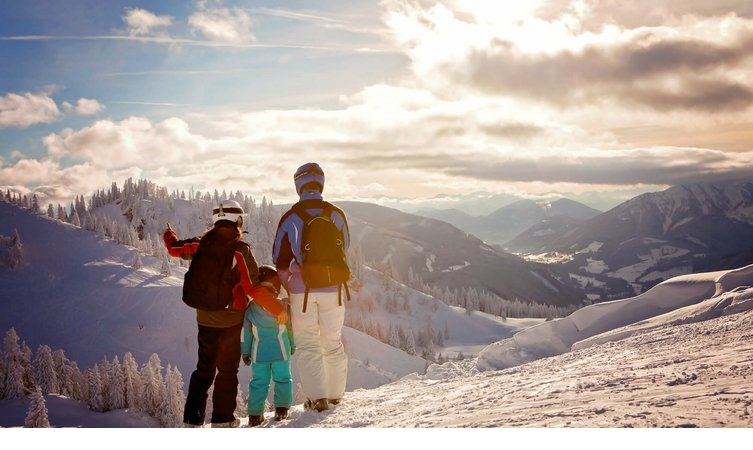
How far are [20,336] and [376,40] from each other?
86.0 m

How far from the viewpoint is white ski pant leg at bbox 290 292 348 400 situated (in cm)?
802

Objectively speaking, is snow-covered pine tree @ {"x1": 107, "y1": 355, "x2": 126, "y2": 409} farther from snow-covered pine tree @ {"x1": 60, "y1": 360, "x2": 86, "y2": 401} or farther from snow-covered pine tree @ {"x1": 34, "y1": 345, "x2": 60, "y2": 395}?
snow-covered pine tree @ {"x1": 34, "y1": 345, "x2": 60, "y2": 395}

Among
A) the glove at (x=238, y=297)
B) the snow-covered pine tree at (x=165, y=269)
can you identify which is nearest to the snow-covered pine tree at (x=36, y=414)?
the glove at (x=238, y=297)

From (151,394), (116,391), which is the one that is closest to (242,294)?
(116,391)

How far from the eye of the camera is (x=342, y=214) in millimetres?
8484

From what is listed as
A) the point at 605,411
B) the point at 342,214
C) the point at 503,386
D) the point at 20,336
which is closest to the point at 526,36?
the point at 342,214

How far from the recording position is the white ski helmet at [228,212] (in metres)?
7.90

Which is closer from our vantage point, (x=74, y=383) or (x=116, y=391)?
(x=116, y=391)

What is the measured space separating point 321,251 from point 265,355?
6.37 ft

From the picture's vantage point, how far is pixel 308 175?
8.51m

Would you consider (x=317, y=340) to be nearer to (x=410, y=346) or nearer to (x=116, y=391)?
(x=116, y=391)

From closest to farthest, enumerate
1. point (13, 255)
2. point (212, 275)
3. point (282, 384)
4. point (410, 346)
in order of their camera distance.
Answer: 1. point (212, 275)
2. point (282, 384)
3. point (13, 255)
4. point (410, 346)

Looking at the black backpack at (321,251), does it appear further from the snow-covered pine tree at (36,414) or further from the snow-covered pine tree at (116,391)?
the snow-covered pine tree at (116,391)
